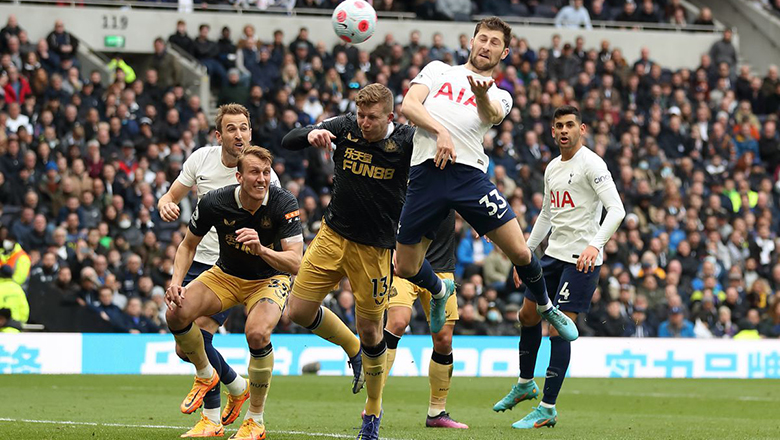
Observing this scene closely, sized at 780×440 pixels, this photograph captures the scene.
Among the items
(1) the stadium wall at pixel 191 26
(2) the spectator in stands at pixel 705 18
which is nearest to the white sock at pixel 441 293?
(1) the stadium wall at pixel 191 26

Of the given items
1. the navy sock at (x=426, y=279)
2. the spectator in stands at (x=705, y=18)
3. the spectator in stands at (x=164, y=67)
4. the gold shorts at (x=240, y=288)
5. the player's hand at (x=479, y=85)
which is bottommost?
the spectator in stands at (x=164, y=67)

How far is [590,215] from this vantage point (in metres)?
11.1

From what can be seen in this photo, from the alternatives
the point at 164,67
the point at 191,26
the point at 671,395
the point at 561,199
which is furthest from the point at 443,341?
the point at 191,26

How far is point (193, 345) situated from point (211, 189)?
1584mm

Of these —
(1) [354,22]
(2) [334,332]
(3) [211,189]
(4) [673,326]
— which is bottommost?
(4) [673,326]

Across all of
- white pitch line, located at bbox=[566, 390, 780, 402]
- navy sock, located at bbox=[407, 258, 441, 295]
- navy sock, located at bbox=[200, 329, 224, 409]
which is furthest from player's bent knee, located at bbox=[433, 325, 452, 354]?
white pitch line, located at bbox=[566, 390, 780, 402]

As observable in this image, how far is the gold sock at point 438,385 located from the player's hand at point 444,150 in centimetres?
285

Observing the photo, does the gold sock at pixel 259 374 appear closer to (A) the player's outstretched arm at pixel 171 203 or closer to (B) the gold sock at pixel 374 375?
(B) the gold sock at pixel 374 375

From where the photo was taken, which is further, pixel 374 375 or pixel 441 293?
pixel 441 293

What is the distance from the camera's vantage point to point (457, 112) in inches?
368

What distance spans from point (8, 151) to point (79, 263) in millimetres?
2581

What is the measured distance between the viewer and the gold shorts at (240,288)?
32.1 ft

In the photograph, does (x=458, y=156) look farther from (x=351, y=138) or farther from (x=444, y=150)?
(x=351, y=138)

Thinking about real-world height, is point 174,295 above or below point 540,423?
above
